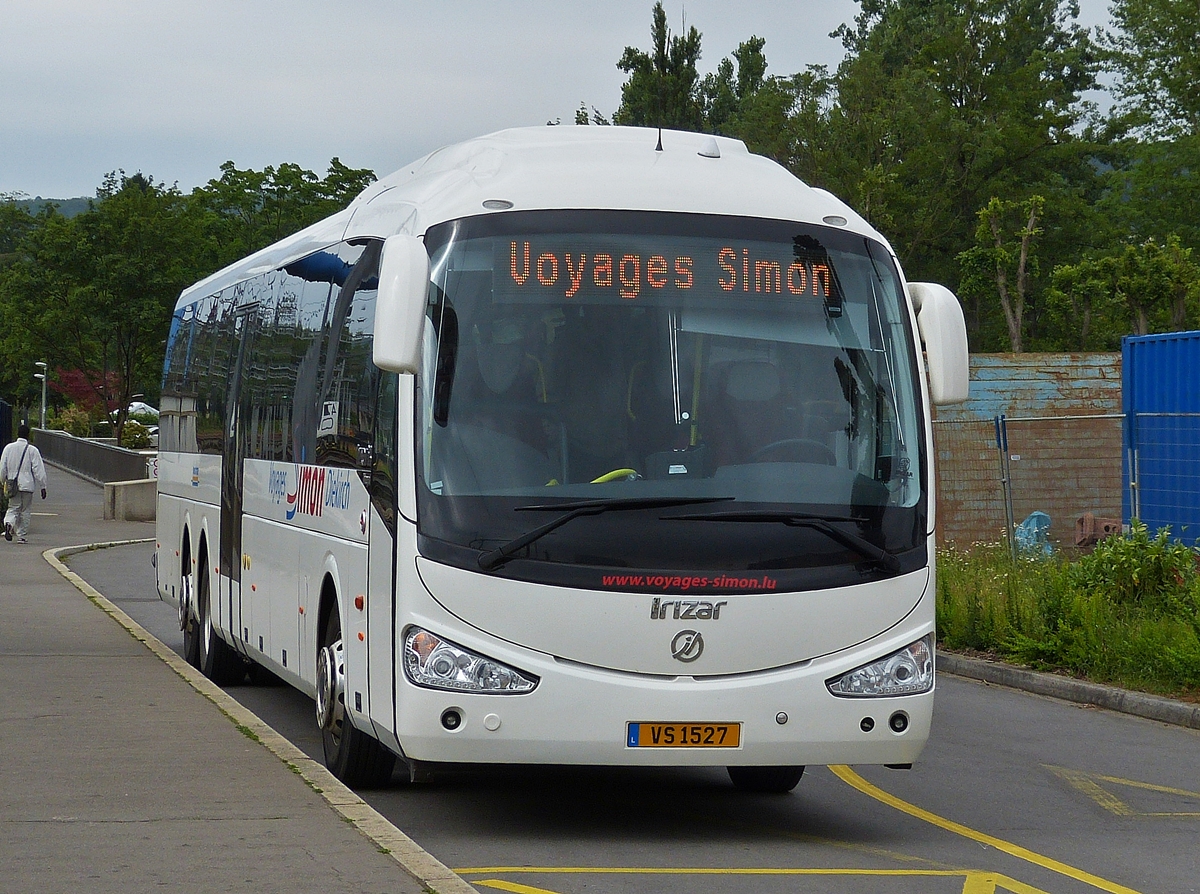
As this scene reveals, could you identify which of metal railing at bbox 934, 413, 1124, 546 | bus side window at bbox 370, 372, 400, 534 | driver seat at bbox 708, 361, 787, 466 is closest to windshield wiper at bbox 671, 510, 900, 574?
driver seat at bbox 708, 361, 787, 466

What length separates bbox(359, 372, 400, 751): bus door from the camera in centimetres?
775

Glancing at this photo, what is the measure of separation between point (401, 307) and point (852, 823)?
3189mm

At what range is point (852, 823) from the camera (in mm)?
8453

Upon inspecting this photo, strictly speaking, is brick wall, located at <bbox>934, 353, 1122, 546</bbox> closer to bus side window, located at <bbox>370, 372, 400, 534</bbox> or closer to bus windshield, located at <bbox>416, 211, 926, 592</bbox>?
bus windshield, located at <bbox>416, 211, 926, 592</bbox>

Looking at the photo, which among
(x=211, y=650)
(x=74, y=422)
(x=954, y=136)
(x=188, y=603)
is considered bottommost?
(x=74, y=422)

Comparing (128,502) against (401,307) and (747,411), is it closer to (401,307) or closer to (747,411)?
(401,307)

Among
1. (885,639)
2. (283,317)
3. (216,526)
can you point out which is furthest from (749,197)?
(216,526)

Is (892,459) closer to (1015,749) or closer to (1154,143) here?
(1015,749)

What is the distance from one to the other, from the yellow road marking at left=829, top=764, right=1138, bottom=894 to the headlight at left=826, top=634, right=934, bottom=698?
775mm

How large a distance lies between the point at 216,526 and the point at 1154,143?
51.3m

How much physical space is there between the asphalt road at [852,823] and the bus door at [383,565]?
599 millimetres

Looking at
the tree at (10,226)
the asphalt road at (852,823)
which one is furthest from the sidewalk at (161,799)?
the tree at (10,226)

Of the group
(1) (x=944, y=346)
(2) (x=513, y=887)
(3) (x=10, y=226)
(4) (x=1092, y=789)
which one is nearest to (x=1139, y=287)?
(4) (x=1092, y=789)

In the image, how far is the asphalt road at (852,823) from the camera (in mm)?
7141
